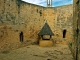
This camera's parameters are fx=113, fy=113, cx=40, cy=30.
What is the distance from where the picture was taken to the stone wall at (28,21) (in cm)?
1236

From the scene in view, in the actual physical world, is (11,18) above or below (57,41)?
above

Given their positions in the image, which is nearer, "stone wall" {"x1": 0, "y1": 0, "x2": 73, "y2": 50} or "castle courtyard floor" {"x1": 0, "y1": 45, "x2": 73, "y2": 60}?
"castle courtyard floor" {"x1": 0, "y1": 45, "x2": 73, "y2": 60}

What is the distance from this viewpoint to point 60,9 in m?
18.4

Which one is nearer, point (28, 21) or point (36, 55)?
point (36, 55)

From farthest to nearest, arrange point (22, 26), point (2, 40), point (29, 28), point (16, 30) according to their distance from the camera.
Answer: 1. point (29, 28)
2. point (22, 26)
3. point (16, 30)
4. point (2, 40)

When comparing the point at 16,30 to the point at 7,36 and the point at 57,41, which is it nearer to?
the point at 7,36

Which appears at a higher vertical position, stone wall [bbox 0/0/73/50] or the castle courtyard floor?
stone wall [bbox 0/0/73/50]

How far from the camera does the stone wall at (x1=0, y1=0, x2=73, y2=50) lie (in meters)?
12.4

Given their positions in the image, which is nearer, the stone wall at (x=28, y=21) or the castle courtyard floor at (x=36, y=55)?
the castle courtyard floor at (x=36, y=55)

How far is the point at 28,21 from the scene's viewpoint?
16156 mm

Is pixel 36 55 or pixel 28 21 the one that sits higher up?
pixel 28 21

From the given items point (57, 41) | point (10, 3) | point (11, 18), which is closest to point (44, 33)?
point (57, 41)

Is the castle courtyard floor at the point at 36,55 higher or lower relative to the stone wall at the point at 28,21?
lower

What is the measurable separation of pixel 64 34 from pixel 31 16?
609 centimetres
